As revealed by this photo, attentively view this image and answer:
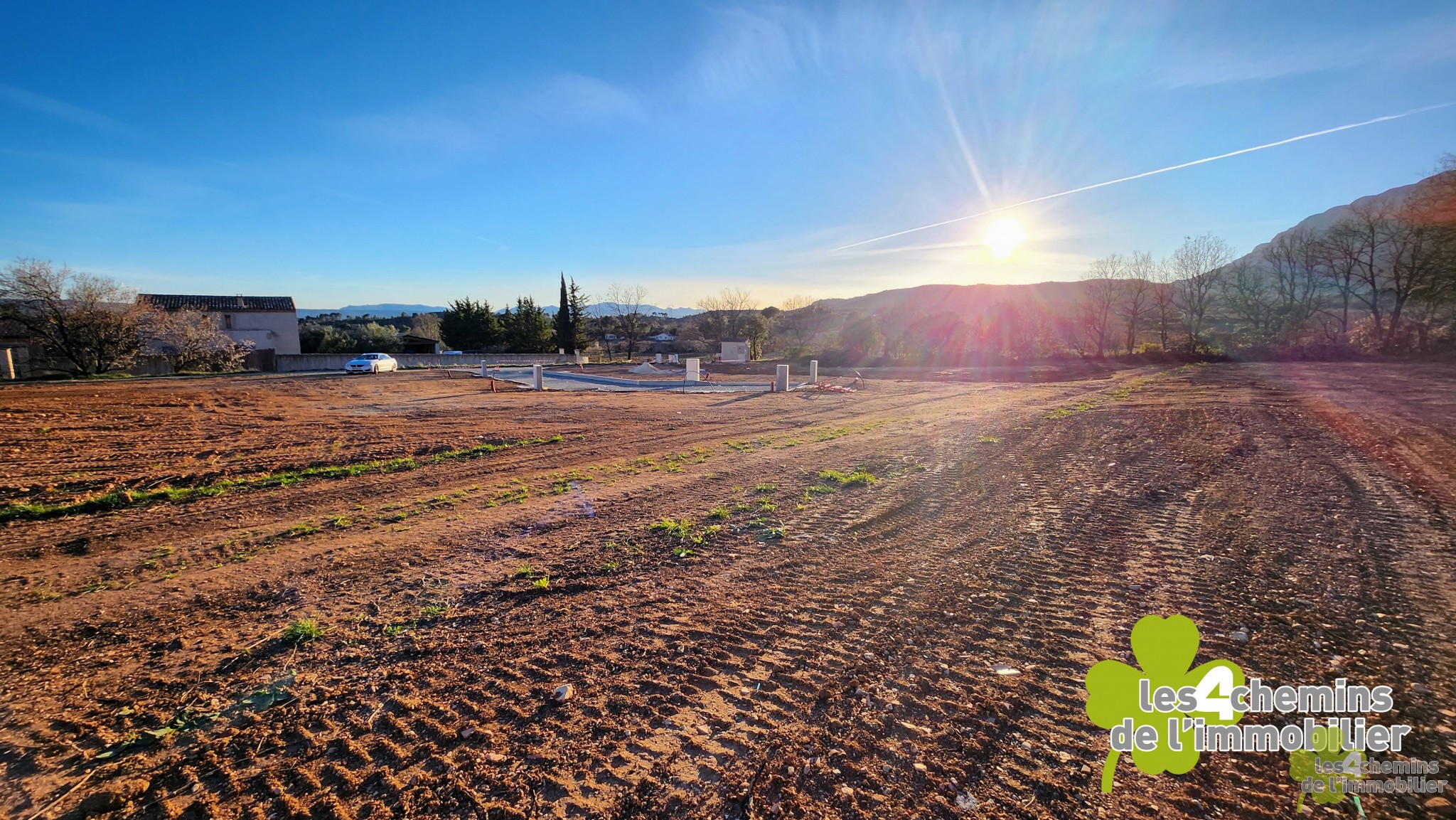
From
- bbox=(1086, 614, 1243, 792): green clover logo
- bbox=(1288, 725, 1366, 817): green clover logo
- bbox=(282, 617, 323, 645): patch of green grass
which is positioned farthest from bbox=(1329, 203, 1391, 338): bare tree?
bbox=(282, 617, 323, 645): patch of green grass

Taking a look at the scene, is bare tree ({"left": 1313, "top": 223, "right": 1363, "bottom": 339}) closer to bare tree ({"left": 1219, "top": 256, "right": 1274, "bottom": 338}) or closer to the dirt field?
bare tree ({"left": 1219, "top": 256, "right": 1274, "bottom": 338})

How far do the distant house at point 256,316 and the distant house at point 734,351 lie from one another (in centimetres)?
3677

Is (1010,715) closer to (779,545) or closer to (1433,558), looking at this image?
(779,545)

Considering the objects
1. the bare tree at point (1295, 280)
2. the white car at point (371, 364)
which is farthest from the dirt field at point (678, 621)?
the bare tree at point (1295, 280)

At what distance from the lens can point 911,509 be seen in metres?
5.91

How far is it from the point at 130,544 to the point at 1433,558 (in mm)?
11534

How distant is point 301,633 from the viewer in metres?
3.31

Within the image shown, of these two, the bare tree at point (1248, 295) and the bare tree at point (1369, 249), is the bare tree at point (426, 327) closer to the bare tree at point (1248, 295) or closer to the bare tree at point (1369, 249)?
the bare tree at point (1248, 295)

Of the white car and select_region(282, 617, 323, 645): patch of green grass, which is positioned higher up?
the white car

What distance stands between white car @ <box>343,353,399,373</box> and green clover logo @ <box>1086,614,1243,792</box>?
38.5 metres

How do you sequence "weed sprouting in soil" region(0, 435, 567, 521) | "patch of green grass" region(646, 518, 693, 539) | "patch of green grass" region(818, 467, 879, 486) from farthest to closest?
"patch of green grass" region(818, 467, 879, 486), "weed sprouting in soil" region(0, 435, 567, 521), "patch of green grass" region(646, 518, 693, 539)

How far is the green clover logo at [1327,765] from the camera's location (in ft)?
6.58

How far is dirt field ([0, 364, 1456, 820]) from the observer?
217 cm

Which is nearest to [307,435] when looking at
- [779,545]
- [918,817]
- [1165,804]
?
[779,545]
